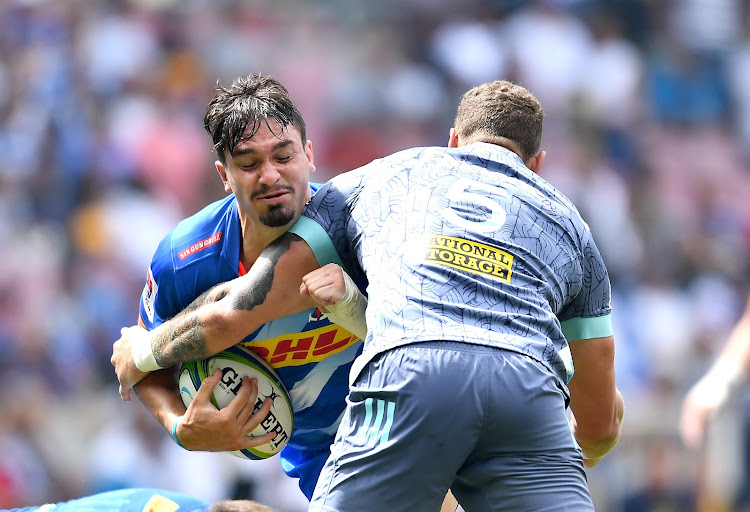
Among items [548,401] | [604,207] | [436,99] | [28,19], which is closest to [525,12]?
[436,99]

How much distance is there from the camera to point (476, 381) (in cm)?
359

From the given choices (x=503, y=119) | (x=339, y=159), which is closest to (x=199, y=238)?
(x=503, y=119)

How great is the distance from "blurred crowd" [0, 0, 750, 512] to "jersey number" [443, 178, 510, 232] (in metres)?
6.00

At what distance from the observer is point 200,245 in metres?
4.86

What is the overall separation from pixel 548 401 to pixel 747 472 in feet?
22.3

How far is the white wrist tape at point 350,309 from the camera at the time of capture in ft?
13.7

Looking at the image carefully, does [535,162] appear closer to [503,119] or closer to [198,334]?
[503,119]

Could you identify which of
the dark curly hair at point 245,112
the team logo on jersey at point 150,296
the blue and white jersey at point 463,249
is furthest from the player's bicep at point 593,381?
the team logo on jersey at point 150,296

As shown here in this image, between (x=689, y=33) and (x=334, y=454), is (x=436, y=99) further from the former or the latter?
(x=334, y=454)

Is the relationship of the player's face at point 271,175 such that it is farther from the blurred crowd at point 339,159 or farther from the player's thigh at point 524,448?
the blurred crowd at point 339,159

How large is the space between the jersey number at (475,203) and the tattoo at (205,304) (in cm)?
67

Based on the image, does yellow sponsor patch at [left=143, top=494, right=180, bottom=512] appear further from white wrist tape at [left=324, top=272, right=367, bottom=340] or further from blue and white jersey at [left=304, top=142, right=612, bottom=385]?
blue and white jersey at [left=304, top=142, right=612, bottom=385]

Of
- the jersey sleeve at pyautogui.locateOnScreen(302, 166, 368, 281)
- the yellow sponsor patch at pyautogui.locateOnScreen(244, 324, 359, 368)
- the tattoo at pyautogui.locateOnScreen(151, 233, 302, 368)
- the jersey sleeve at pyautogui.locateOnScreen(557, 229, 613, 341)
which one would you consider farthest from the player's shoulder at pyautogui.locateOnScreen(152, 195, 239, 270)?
the jersey sleeve at pyautogui.locateOnScreen(557, 229, 613, 341)

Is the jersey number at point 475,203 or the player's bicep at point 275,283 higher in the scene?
the jersey number at point 475,203
